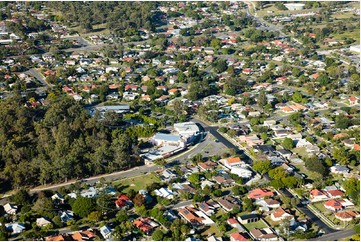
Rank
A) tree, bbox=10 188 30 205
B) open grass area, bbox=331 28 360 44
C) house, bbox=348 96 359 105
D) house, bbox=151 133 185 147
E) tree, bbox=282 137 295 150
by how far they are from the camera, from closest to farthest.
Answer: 1. tree, bbox=10 188 30 205
2. tree, bbox=282 137 295 150
3. house, bbox=151 133 185 147
4. house, bbox=348 96 359 105
5. open grass area, bbox=331 28 360 44

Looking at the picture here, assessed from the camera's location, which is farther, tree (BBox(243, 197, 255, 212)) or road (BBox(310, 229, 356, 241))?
tree (BBox(243, 197, 255, 212))

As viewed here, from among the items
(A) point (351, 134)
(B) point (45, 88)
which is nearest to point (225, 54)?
(B) point (45, 88)

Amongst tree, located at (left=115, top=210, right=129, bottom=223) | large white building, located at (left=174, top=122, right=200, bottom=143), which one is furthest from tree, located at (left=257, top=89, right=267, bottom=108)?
tree, located at (left=115, top=210, right=129, bottom=223)

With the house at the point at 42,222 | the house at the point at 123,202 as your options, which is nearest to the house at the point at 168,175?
the house at the point at 123,202

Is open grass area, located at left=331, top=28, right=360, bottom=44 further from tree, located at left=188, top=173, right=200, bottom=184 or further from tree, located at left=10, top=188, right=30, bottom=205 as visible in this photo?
tree, located at left=10, top=188, right=30, bottom=205

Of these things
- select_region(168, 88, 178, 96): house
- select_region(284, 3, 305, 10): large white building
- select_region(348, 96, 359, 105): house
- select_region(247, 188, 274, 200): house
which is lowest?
select_region(348, 96, 359, 105): house

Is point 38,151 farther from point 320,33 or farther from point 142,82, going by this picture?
point 320,33

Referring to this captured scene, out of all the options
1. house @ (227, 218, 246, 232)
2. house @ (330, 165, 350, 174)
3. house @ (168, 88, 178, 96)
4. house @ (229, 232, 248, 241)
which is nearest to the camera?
house @ (229, 232, 248, 241)

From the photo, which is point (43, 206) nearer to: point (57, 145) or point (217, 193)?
point (57, 145)
